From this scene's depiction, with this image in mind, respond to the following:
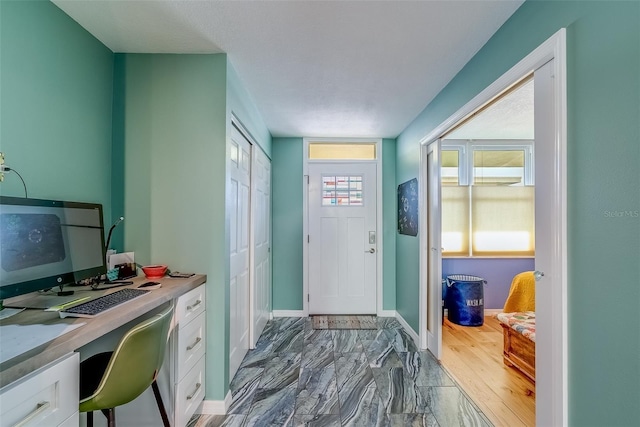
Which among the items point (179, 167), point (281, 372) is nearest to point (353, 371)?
point (281, 372)

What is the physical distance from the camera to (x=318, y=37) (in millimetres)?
1791

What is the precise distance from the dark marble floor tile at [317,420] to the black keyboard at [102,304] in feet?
4.12

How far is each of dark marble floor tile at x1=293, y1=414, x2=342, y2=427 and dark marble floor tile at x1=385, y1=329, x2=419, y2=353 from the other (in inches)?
47.7

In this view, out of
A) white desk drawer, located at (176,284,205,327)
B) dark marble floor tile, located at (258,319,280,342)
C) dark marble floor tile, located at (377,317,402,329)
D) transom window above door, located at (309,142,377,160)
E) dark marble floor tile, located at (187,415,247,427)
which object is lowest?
dark marble floor tile, located at (258,319,280,342)

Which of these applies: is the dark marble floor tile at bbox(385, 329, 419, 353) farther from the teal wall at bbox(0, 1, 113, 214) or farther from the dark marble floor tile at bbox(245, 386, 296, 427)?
the teal wall at bbox(0, 1, 113, 214)

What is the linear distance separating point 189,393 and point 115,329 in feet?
2.00

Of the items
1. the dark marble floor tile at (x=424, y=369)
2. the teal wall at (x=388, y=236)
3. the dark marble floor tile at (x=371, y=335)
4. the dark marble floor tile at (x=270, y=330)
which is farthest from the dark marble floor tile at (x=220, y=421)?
the teal wall at (x=388, y=236)

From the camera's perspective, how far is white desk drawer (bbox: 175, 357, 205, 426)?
5.37ft

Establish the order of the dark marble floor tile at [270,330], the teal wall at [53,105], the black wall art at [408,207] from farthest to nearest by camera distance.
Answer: the dark marble floor tile at [270,330]
the black wall art at [408,207]
the teal wall at [53,105]

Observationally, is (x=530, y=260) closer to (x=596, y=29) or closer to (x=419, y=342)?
(x=419, y=342)

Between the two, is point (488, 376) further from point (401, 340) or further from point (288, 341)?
point (288, 341)

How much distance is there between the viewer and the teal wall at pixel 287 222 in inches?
158

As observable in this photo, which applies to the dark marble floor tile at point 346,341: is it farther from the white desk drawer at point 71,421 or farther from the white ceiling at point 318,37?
the white ceiling at point 318,37

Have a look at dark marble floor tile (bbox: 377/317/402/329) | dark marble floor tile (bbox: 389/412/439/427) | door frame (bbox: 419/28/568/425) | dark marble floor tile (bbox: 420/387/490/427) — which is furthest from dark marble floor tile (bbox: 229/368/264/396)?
door frame (bbox: 419/28/568/425)
